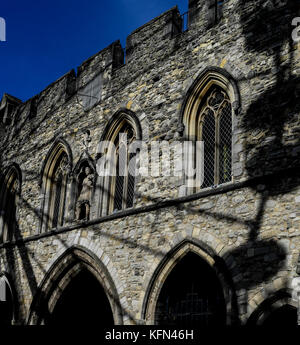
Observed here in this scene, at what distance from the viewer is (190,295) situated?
836cm

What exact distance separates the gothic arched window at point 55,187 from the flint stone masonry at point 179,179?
0.79 feet

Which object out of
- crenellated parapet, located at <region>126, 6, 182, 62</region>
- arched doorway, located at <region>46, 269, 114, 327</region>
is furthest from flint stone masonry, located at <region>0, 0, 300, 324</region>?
arched doorway, located at <region>46, 269, 114, 327</region>

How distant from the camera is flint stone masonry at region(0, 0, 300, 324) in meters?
7.25

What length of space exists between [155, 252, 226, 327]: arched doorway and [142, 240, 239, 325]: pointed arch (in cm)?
6

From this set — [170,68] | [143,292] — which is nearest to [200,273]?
[143,292]

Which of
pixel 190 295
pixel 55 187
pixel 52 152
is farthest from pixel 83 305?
pixel 52 152

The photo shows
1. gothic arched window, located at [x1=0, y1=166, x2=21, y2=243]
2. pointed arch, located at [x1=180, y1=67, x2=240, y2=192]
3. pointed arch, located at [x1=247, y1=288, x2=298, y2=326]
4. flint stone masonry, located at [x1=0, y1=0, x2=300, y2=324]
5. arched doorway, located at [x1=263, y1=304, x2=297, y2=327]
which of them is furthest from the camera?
gothic arched window, located at [x1=0, y1=166, x2=21, y2=243]

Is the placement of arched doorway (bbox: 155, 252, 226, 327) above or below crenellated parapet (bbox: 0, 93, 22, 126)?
below

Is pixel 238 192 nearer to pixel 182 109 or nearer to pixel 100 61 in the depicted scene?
pixel 182 109

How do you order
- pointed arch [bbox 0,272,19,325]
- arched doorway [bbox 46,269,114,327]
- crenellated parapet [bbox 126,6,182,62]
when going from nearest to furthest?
crenellated parapet [bbox 126,6,182,62], arched doorway [bbox 46,269,114,327], pointed arch [bbox 0,272,19,325]

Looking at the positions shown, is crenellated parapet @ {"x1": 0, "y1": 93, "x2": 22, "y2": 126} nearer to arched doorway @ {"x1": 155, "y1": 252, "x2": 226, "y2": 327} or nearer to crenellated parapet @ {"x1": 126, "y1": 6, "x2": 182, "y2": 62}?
crenellated parapet @ {"x1": 126, "y1": 6, "x2": 182, "y2": 62}

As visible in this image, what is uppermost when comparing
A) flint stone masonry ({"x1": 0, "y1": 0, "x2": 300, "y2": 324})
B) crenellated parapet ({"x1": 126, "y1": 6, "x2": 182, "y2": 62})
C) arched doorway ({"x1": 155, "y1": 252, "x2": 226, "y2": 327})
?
crenellated parapet ({"x1": 126, "y1": 6, "x2": 182, "y2": 62})

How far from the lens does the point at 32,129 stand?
43.8 ft

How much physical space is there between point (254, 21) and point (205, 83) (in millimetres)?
1361
